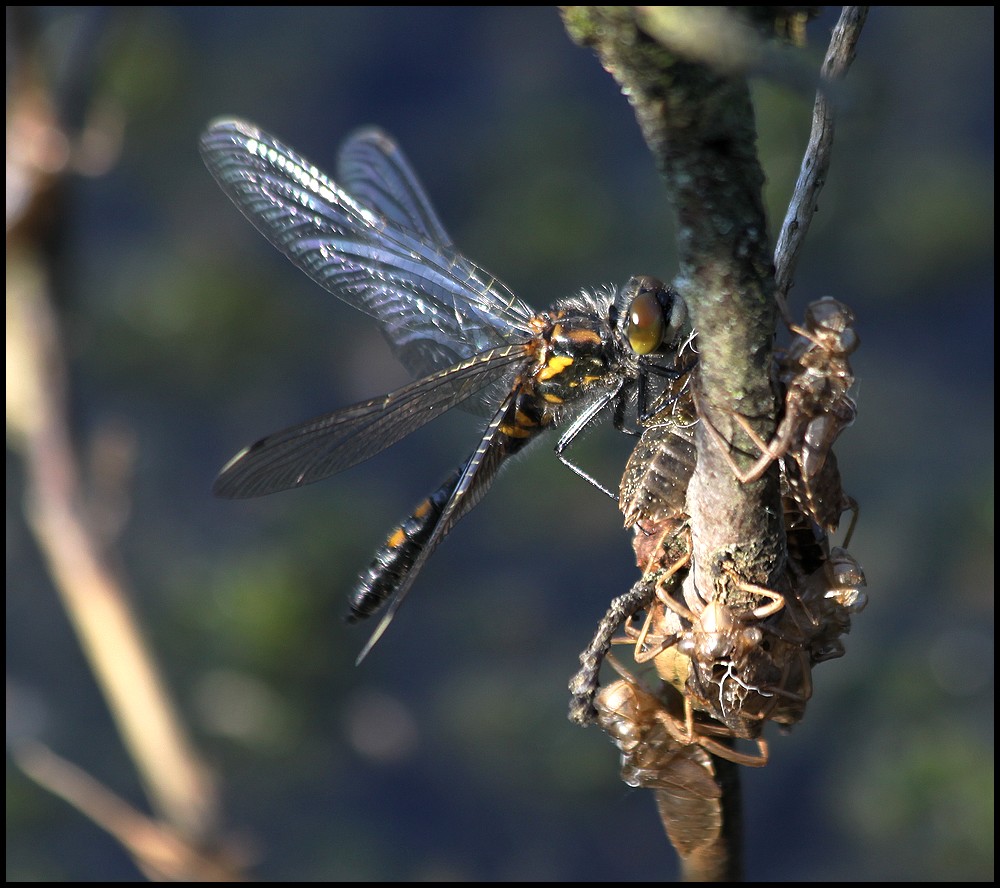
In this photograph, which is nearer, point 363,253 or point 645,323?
point 645,323

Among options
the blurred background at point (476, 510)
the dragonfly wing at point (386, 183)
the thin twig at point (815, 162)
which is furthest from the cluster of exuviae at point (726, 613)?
the blurred background at point (476, 510)

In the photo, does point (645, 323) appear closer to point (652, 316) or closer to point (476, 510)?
point (652, 316)

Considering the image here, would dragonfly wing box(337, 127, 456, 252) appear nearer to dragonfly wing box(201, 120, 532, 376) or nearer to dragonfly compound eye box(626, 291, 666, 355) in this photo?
dragonfly wing box(201, 120, 532, 376)

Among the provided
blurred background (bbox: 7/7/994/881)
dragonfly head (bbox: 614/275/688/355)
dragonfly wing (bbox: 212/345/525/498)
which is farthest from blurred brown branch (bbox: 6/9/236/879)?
dragonfly head (bbox: 614/275/688/355)

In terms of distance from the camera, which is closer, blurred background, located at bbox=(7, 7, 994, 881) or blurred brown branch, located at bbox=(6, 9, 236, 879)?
blurred brown branch, located at bbox=(6, 9, 236, 879)

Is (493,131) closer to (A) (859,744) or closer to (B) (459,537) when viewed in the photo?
(B) (459,537)

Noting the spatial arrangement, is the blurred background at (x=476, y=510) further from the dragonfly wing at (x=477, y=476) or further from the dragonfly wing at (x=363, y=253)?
the dragonfly wing at (x=477, y=476)

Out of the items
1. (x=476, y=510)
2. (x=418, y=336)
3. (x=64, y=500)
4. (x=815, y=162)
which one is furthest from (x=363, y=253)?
(x=476, y=510)

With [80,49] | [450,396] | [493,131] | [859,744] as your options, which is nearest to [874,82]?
[450,396]
